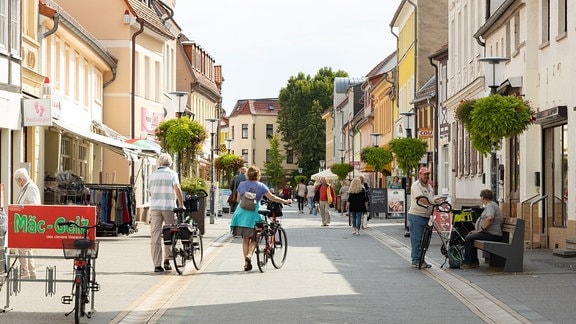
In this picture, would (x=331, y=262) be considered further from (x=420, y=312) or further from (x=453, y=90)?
(x=453, y=90)

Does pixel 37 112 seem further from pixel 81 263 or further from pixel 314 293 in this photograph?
pixel 81 263

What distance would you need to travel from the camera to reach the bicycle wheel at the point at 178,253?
1956cm

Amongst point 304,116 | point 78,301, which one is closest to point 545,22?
point 78,301

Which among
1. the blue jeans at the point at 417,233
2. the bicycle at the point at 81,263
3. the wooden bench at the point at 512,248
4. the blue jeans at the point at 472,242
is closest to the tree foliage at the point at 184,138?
the blue jeans at the point at 417,233

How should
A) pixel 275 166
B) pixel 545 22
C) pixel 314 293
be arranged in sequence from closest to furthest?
1. pixel 314 293
2. pixel 545 22
3. pixel 275 166

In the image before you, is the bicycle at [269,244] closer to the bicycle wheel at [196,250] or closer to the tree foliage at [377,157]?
the bicycle wheel at [196,250]

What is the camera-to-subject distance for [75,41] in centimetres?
3534

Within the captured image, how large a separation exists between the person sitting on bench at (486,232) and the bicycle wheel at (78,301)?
385 inches

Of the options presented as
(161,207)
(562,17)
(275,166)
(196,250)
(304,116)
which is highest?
(304,116)

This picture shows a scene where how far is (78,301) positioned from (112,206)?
17892mm

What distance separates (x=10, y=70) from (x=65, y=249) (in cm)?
1261

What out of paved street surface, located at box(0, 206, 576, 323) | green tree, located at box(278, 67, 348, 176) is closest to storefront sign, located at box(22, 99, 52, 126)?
paved street surface, located at box(0, 206, 576, 323)

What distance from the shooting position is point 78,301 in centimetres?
1255

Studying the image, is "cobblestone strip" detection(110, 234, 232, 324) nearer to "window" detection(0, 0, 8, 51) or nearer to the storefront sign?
the storefront sign
